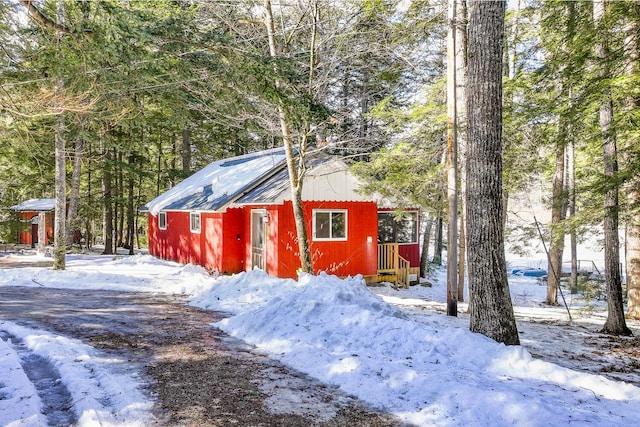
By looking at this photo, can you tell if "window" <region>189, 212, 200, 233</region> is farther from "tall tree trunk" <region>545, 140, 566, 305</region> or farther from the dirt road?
"tall tree trunk" <region>545, 140, 566, 305</region>

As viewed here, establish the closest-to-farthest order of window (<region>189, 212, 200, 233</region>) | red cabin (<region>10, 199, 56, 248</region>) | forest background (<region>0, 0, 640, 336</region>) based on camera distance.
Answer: forest background (<region>0, 0, 640, 336</region>), window (<region>189, 212, 200, 233</region>), red cabin (<region>10, 199, 56, 248</region>)

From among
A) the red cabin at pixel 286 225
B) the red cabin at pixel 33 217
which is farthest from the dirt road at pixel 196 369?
the red cabin at pixel 33 217

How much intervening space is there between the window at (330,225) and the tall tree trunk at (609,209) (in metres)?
7.87

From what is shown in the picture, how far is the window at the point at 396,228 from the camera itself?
1697 centimetres

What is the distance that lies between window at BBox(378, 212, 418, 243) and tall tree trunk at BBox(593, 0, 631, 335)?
316 inches

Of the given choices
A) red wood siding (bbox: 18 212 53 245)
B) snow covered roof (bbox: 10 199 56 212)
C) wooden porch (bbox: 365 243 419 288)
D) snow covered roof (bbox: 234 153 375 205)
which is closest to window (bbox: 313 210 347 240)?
snow covered roof (bbox: 234 153 375 205)

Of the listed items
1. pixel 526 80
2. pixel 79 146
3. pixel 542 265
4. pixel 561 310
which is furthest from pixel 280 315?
pixel 542 265

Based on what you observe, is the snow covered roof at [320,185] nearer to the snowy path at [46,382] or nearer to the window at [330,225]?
the window at [330,225]

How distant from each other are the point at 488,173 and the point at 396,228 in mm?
11402

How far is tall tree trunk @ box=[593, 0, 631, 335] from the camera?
7.81 metres

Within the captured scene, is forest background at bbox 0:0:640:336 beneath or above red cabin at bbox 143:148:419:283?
above

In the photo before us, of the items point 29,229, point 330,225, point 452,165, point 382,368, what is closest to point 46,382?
point 382,368

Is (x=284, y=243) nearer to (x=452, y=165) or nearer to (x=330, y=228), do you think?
(x=330, y=228)

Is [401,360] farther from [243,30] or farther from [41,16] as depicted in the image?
[243,30]
